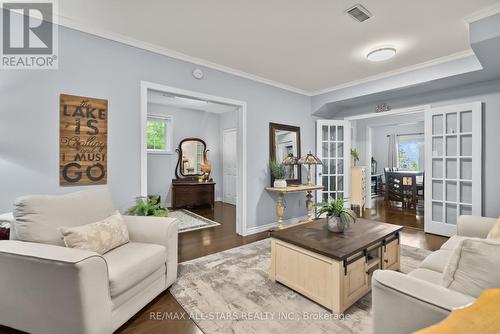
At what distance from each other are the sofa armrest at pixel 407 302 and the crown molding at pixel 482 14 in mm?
2661

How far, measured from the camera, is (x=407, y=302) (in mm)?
1037

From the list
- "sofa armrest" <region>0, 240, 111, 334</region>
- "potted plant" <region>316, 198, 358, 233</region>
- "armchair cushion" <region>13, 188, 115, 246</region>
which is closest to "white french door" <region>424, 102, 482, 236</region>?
"potted plant" <region>316, 198, 358, 233</region>

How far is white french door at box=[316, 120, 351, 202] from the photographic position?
16.1 ft

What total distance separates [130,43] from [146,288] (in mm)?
2592

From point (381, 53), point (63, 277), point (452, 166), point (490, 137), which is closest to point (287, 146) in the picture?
point (381, 53)

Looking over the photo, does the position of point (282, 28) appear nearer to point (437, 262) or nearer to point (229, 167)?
point (437, 262)

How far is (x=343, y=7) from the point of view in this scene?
2.16 m

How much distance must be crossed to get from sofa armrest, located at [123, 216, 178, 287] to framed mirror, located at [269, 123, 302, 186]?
2.32 metres

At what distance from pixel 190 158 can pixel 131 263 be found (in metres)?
4.64

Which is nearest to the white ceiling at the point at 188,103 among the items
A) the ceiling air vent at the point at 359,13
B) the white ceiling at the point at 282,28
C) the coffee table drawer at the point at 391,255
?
the white ceiling at the point at 282,28

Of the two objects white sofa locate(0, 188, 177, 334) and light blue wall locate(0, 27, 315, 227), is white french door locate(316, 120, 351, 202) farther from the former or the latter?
white sofa locate(0, 188, 177, 334)

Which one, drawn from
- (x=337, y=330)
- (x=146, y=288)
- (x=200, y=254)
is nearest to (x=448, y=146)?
(x=337, y=330)

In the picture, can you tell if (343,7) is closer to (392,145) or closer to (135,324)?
(135,324)

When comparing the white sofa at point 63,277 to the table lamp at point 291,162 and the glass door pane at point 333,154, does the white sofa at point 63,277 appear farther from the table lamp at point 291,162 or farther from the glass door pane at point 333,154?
the glass door pane at point 333,154
